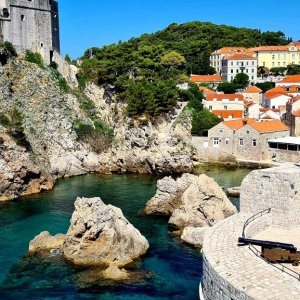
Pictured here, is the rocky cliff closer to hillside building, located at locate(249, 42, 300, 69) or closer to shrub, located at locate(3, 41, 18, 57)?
shrub, located at locate(3, 41, 18, 57)

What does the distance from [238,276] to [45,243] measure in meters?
12.7

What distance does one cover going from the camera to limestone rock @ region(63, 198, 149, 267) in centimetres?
1978

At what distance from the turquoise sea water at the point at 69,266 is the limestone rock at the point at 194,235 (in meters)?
0.36

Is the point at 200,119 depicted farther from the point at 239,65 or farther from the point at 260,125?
the point at 239,65

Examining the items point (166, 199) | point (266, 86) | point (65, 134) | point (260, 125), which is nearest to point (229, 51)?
point (266, 86)

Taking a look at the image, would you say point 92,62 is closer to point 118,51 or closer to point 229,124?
point 118,51

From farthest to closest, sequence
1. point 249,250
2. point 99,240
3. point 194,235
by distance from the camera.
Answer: point 194,235, point 99,240, point 249,250

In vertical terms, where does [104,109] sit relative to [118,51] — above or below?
below

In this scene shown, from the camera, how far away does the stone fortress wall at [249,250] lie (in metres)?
10.7

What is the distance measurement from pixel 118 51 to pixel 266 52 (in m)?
36.7

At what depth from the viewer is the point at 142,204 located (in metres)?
30.4

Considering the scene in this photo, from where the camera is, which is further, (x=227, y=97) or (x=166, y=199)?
(x=227, y=97)

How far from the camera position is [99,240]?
66.1 feet

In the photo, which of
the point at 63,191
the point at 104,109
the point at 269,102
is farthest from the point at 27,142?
the point at 269,102
